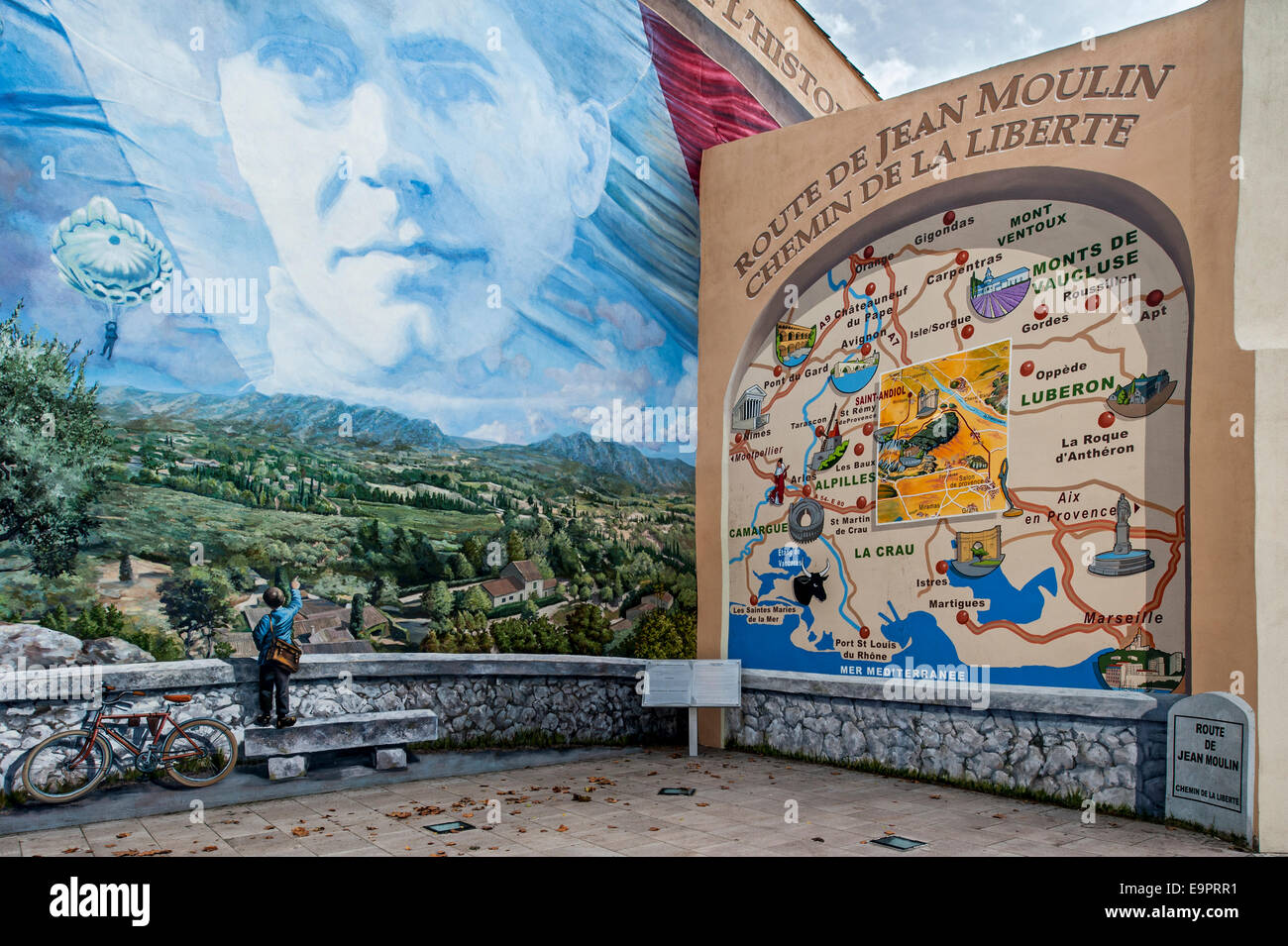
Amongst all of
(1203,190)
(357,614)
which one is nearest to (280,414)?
(357,614)

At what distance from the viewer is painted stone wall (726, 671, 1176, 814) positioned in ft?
21.0

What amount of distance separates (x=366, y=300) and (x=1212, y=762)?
7.54 m

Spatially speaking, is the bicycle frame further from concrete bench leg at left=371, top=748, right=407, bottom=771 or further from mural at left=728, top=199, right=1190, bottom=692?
mural at left=728, top=199, right=1190, bottom=692

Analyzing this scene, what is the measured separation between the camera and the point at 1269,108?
19.7 feet

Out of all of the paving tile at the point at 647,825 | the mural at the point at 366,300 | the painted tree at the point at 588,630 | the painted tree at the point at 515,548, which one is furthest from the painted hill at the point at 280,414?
the paving tile at the point at 647,825

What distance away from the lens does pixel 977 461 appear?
24.8 ft

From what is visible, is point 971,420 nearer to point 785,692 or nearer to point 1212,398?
point 1212,398

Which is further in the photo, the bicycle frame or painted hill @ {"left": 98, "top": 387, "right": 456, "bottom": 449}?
painted hill @ {"left": 98, "top": 387, "right": 456, "bottom": 449}

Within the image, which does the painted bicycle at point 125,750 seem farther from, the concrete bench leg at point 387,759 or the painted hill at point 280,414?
the painted hill at point 280,414

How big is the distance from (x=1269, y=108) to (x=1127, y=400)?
6.94ft

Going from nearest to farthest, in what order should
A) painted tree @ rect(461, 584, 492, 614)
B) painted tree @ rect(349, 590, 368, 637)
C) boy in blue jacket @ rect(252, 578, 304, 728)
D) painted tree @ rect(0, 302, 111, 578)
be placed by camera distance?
painted tree @ rect(0, 302, 111, 578), boy in blue jacket @ rect(252, 578, 304, 728), painted tree @ rect(349, 590, 368, 637), painted tree @ rect(461, 584, 492, 614)

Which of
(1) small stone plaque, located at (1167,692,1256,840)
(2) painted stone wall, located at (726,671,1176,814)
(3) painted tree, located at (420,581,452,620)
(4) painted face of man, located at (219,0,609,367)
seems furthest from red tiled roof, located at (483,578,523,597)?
(1) small stone plaque, located at (1167,692,1256,840)

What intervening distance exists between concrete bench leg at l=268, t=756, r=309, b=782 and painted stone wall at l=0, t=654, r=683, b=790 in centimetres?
37

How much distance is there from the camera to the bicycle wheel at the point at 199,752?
22.0 ft
